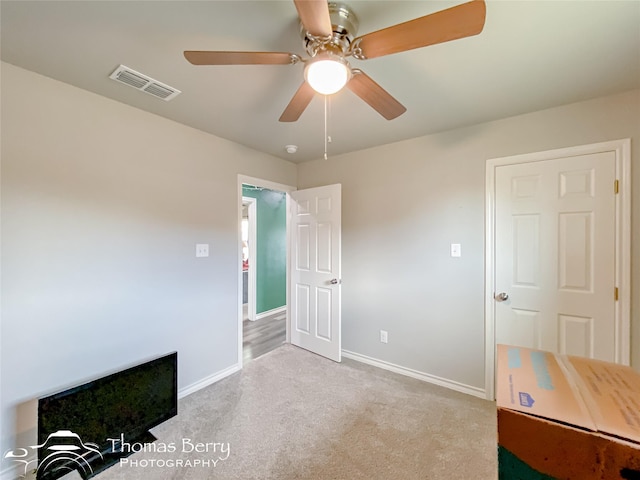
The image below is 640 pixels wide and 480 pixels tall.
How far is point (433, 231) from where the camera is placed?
2520mm

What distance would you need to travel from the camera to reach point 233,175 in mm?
2730

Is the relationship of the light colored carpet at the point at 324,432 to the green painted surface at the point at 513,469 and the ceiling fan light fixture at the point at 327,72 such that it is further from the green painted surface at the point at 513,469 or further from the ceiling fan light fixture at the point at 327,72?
the ceiling fan light fixture at the point at 327,72

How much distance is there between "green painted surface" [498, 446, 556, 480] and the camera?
0.58 meters

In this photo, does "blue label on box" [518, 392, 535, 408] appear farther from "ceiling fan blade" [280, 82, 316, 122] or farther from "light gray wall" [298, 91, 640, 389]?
"light gray wall" [298, 91, 640, 389]

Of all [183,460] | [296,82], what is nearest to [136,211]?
[296,82]

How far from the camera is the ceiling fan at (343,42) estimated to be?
89 centimetres

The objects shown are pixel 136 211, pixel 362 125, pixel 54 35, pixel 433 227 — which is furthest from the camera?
Result: pixel 433 227

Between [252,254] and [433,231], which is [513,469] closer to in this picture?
[433,231]

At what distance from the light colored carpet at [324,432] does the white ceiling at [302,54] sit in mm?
2339

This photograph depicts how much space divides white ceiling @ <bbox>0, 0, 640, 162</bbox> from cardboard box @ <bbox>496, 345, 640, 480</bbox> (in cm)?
147

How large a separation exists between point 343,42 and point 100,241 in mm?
1983

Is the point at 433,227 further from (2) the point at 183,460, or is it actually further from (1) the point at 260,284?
(1) the point at 260,284

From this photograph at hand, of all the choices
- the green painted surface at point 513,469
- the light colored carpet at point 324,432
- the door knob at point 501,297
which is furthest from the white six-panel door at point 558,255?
the green painted surface at point 513,469

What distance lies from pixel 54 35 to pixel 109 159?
30.1 inches
